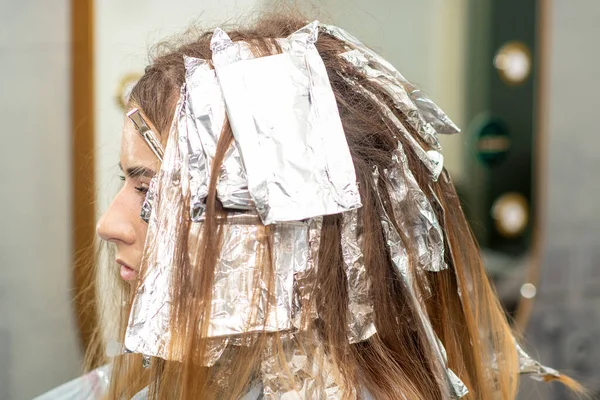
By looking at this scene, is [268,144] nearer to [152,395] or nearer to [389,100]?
[389,100]

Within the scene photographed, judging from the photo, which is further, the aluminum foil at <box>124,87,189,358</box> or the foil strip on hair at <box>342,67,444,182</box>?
the foil strip on hair at <box>342,67,444,182</box>

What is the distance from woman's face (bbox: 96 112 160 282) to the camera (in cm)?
92

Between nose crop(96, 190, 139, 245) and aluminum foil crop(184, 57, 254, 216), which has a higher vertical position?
aluminum foil crop(184, 57, 254, 216)

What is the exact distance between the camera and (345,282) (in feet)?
2.95

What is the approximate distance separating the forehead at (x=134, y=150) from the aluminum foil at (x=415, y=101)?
12.5 inches

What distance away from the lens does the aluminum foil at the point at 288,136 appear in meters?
0.82

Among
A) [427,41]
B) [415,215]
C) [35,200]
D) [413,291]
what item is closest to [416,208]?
[415,215]

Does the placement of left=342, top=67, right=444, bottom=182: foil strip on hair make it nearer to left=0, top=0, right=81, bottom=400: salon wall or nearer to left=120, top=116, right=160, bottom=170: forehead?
left=120, top=116, right=160, bottom=170: forehead

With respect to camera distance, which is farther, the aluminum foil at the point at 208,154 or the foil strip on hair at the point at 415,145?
the foil strip on hair at the point at 415,145

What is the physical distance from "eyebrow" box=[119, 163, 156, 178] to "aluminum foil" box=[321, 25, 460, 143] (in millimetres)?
334

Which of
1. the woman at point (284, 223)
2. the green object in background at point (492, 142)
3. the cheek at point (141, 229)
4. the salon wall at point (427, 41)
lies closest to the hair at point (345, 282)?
the woman at point (284, 223)

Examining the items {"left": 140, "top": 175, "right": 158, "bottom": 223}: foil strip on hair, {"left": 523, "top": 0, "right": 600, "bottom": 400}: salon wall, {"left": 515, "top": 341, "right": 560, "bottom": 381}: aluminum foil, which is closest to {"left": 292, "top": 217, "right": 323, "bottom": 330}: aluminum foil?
{"left": 140, "top": 175, "right": 158, "bottom": 223}: foil strip on hair

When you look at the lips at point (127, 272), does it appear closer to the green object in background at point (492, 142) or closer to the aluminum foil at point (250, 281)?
the aluminum foil at point (250, 281)

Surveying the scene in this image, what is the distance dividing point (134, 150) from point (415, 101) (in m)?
0.43
